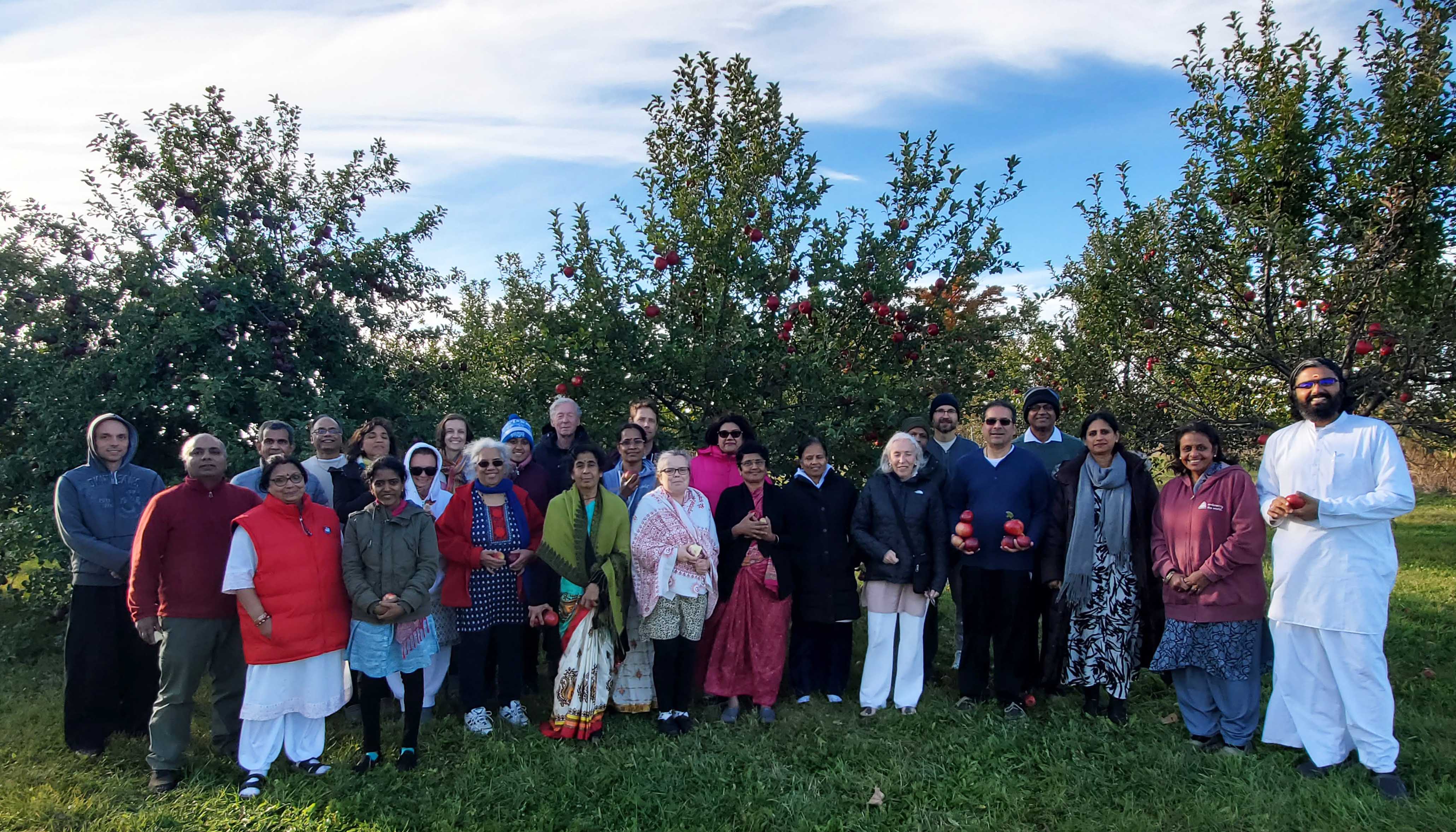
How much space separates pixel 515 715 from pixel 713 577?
1.43 metres

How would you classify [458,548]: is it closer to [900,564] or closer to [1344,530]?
[900,564]

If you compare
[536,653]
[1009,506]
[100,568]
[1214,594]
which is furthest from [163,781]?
[1214,594]

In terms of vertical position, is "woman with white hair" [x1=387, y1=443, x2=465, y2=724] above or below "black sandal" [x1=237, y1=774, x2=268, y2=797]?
above

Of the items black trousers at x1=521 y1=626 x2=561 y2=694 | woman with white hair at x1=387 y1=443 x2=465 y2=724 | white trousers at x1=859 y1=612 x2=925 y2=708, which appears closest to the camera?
woman with white hair at x1=387 y1=443 x2=465 y2=724

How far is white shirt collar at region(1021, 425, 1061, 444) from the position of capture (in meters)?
5.87

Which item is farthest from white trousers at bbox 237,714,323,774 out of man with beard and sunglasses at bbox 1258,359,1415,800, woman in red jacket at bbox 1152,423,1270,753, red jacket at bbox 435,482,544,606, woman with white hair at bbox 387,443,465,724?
man with beard and sunglasses at bbox 1258,359,1415,800

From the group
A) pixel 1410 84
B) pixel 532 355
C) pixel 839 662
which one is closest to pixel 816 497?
pixel 839 662

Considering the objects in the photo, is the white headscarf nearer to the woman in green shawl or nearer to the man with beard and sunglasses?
the woman in green shawl

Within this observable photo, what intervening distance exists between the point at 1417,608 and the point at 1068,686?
484cm

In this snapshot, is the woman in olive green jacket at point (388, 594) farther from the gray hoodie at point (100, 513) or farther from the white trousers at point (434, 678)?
the gray hoodie at point (100, 513)

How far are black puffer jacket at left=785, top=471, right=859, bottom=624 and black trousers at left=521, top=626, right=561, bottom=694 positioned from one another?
1631 mm

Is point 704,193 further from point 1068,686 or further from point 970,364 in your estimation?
point 1068,686

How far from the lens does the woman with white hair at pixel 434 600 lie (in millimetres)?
5125

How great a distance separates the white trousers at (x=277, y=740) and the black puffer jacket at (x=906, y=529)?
3214 millimetres
